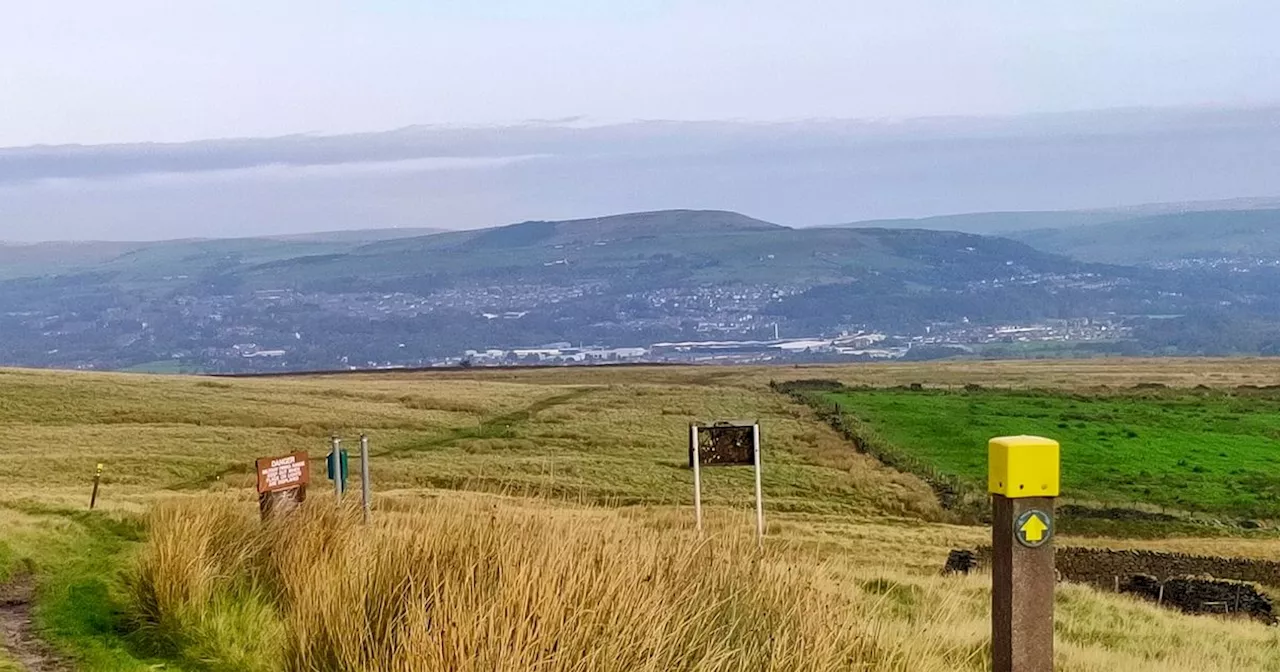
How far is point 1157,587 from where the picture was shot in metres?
A: 19.1

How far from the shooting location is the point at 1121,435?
1826 inches

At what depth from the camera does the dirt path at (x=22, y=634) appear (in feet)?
23.2

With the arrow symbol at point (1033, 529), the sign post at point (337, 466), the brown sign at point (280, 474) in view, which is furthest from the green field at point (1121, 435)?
the arrow symbol at point (1033, 529)

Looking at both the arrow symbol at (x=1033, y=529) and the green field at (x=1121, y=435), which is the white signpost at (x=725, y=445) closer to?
the arrow symbol at (x=1033, y=529)

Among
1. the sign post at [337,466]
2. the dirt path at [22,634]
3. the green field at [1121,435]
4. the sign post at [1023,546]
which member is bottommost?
the green field at [1121,435]

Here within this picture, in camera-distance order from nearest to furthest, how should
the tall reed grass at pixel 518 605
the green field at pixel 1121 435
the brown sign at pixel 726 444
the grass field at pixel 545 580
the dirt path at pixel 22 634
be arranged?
the tall reed grass at pixel 518 605
the grass field at pixel 545 580
the dirt path at pixel 22 634
the brown sign at pixel 726 444
the green field at pixel 1121 435

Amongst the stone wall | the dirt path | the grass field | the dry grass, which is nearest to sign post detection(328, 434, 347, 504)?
the grass field

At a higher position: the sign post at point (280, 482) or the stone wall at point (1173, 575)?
the sign post at point (280, 482)

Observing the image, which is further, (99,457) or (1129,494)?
(1129,494)

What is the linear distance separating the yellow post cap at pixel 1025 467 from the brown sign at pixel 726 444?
6366mm

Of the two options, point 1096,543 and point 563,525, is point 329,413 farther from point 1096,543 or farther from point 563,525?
point 563,525

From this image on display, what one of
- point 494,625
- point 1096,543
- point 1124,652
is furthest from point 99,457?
point 494,625

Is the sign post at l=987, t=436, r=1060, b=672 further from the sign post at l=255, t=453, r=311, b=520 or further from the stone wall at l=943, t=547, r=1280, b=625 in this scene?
the stone wall at l=943, t=547, r=1280, b=625

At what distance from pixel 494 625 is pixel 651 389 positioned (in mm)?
56863
